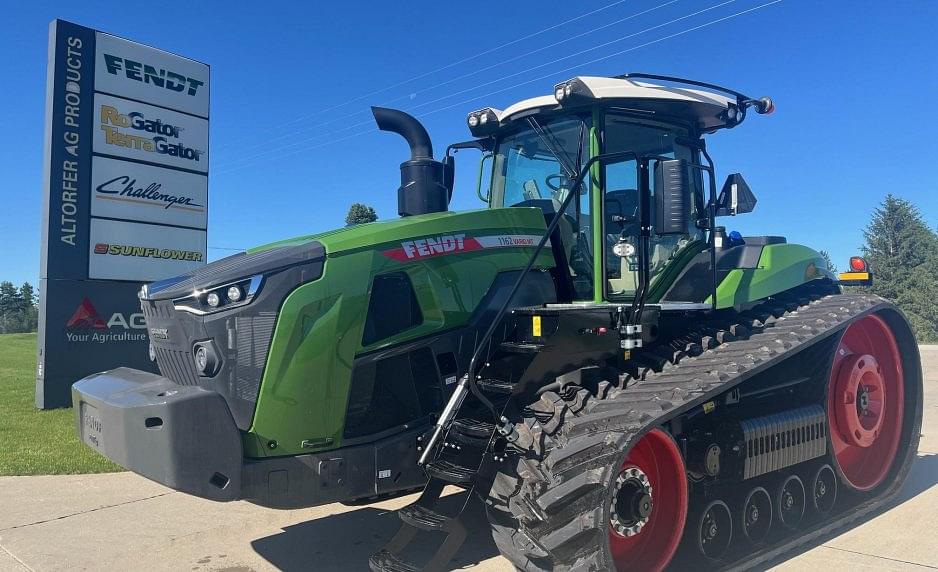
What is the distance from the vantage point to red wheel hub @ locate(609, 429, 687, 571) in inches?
158

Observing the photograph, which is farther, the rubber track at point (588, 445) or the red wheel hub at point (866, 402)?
the red wheel hub at point (866, 402)

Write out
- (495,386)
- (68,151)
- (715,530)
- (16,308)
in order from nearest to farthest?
1. (495,386)
2. (715,530)
3. (68,151)
4. (16,308)

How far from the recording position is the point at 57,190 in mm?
11828

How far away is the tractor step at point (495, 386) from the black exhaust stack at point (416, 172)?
1684 millimetres

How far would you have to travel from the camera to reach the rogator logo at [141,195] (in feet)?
40.6

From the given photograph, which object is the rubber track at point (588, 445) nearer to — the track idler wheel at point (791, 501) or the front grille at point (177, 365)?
the track idler wheel at point (791, 501)

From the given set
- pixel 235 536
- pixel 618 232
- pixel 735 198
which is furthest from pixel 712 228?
pixel 235 536

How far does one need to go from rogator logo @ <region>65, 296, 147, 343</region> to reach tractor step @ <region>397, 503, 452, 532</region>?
30.4 feet

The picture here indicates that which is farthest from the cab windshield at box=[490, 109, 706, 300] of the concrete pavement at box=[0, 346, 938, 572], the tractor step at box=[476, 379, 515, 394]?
the concrete pavement at box=[0, 346, 938, 572]

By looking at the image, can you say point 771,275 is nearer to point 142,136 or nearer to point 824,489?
point 824,489

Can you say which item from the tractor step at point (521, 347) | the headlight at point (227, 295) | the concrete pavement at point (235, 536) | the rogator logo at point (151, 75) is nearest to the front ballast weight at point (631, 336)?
the tractor step at point (521, 347)

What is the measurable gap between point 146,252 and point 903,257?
6930 centimetres

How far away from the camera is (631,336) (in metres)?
4.29

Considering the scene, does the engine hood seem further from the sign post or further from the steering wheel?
the sign post
